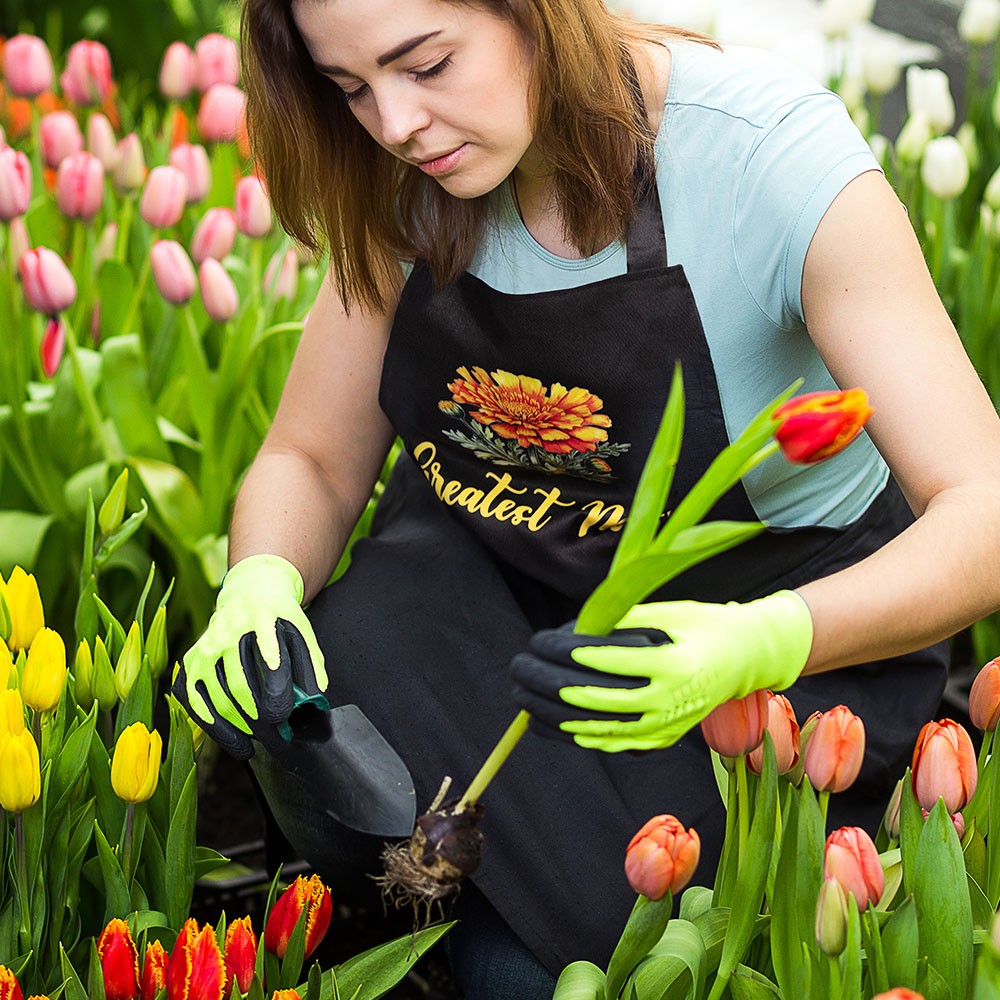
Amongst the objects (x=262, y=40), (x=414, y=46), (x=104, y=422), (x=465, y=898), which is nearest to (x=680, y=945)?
(x=465, y=898)

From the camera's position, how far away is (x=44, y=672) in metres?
1.08

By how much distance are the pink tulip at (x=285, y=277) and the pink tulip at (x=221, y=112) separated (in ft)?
1.34

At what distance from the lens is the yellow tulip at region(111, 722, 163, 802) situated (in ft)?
3.48

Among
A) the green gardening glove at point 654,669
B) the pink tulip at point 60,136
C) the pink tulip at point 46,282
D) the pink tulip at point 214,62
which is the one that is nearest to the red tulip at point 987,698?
the green gardening glove at point 654,669

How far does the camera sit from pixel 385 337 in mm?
1522

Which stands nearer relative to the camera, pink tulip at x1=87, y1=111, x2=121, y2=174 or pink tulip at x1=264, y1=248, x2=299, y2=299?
pink tulip at x1=264, y1=248, x2=299, y2=299

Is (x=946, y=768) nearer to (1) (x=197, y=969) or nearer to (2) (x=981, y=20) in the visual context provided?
(1) (x=197, y=969)

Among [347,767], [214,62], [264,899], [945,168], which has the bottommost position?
[264,899]

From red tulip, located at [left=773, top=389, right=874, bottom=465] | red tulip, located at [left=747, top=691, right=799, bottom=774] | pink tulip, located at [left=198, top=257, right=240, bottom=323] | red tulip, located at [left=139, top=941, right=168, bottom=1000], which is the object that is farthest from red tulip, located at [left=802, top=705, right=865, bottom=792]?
pink tulip, located at [left=198, top=257, right=240, bottom=323]

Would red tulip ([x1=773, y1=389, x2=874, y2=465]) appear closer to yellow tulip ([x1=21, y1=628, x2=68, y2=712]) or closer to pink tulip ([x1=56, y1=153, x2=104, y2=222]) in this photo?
yellow tulip ([x1=21, y1=628, x2=68, y2=712])

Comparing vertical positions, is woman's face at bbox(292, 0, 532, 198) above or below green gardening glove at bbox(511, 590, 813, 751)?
above

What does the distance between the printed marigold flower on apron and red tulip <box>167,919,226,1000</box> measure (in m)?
0.59

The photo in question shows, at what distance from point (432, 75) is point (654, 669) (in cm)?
53

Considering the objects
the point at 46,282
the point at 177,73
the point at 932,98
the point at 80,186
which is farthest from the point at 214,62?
the point at 932,98
